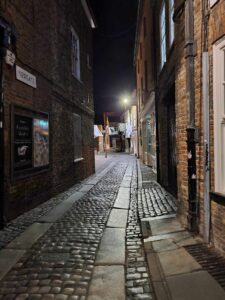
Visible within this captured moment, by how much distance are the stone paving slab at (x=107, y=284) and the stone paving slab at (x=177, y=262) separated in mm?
598

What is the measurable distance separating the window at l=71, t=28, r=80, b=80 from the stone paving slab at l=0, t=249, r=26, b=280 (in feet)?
27.6

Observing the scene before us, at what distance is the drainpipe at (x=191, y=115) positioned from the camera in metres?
4.72

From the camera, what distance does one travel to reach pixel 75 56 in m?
12.0

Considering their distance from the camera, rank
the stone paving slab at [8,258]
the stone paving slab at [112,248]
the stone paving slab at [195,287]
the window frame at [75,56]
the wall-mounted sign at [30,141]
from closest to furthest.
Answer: the stone paving slab at [195,287], the stone paving slab at [8,258], the stone paving slab at [112,248], the wall-mounted sign at [30,141], the window frame at [75,56]

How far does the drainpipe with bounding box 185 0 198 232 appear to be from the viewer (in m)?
4.72

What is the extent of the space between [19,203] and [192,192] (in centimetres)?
386

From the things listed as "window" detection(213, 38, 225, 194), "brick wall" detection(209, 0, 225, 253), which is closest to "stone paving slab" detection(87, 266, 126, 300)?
"brick wall" detection(209, 0, 225, 253)

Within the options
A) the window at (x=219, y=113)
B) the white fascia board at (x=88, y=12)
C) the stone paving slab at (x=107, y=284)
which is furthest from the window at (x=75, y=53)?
the stone paving slab at (x=107, y=284)

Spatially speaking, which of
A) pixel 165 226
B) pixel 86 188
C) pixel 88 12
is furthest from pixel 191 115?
pixel 88 12

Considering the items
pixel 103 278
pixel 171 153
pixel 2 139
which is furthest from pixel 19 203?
pixel 171 153

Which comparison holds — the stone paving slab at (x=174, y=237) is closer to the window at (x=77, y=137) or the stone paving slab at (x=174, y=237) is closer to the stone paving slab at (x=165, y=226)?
the stone paving slab at (x=165, y=226)

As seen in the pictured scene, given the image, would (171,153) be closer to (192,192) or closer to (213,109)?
(192,192)

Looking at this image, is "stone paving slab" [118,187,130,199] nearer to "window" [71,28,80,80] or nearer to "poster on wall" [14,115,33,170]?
"poster on wall" [14,115,33,170]

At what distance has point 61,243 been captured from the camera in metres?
4.76
